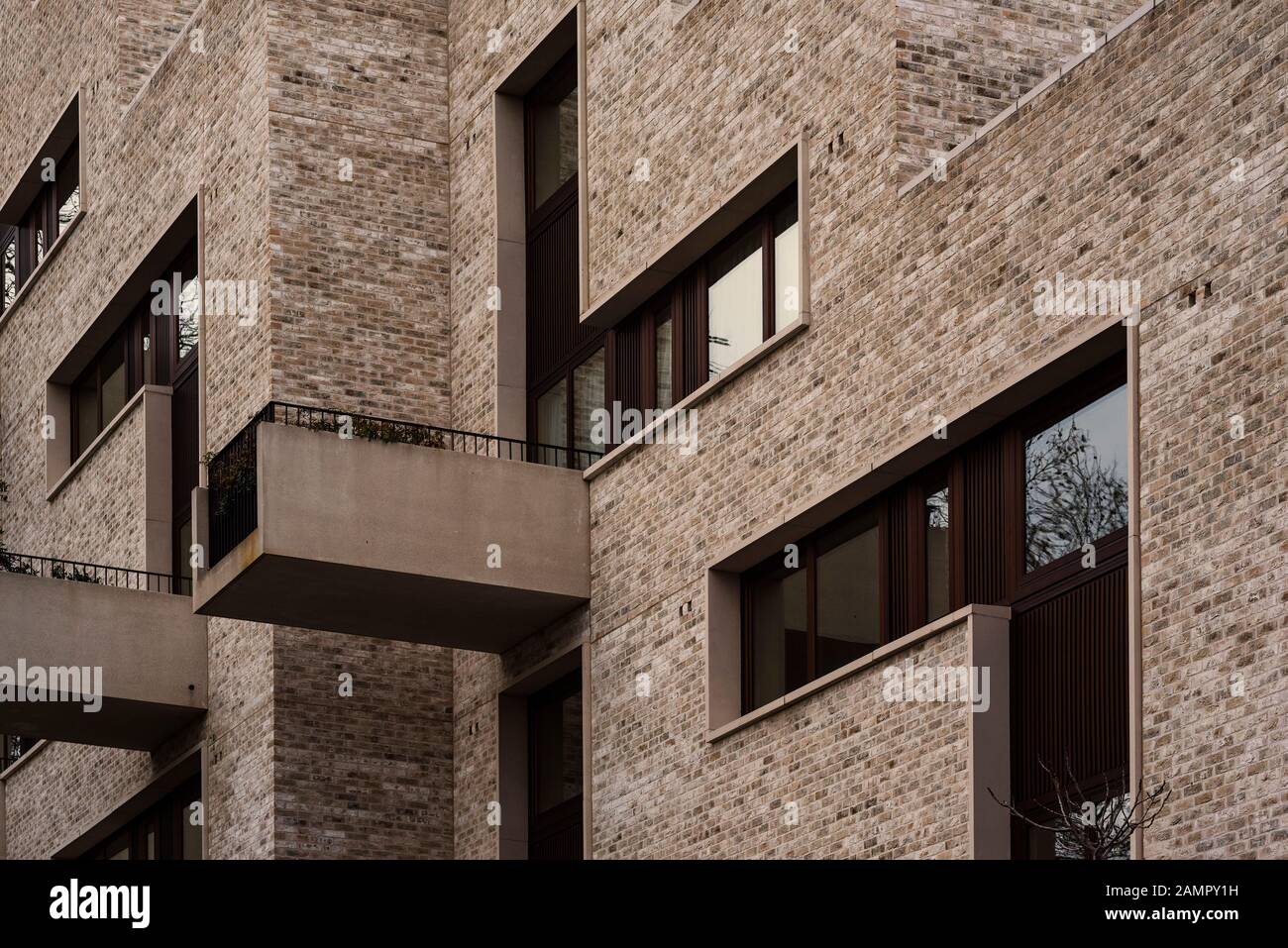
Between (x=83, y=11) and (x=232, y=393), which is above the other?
(x=83, y=11)

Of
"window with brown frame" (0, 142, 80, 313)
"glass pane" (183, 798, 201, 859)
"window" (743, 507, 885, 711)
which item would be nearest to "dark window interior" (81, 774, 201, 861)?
"glass pane" (183, 798, 201, 859)

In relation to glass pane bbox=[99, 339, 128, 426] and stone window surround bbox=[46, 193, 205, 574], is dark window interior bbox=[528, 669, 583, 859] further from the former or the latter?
glass pane bbox=[99, 339, 128, 426]

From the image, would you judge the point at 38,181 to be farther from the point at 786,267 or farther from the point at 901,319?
the point at 901,319

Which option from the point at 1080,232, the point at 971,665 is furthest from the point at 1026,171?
the point at 971,665

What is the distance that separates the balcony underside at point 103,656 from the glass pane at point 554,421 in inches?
198

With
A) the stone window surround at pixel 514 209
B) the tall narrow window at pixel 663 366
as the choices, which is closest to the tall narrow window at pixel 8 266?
the stone window surround at pixel 514 209

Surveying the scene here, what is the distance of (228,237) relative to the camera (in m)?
29.9

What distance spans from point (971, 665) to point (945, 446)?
6.83ft

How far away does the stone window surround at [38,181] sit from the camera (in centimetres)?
3653

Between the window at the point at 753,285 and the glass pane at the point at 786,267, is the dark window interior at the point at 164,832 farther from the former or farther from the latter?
the glass pane at the point at 786,267

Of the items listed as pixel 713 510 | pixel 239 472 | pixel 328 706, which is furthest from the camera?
pixel 328 706

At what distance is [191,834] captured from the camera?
1200 inches
